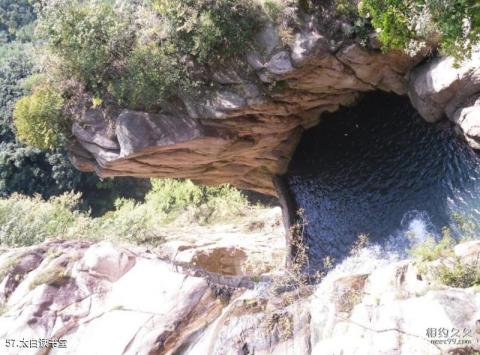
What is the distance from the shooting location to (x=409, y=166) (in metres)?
12.0

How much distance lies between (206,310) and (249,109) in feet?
17.5

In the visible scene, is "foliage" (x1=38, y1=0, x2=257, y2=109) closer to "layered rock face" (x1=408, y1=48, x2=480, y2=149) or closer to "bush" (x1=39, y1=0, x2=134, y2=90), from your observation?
"bush" (x1=39, y1=0, x2=134, y2=90)

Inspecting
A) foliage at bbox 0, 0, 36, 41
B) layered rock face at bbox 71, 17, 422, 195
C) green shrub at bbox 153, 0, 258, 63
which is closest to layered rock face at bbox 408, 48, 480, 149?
layered rock face at bbox 71, 17, 422, 195

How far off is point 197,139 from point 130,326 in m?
5.40

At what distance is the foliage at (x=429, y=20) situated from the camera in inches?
256

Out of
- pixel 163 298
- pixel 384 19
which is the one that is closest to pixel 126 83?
pixel 163 298

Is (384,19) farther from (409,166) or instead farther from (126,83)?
(126,83)

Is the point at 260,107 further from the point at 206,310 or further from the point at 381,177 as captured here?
the point at 206,310

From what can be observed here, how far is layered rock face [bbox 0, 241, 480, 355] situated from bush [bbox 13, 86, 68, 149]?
12.7ft

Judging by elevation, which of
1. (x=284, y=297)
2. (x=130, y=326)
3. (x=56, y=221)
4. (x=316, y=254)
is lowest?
(x=130, y=326)

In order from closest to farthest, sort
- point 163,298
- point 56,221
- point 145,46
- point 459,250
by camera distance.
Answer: point 459,250
point 163,298
point 145,46
point 56,221

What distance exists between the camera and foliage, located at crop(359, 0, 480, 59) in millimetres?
6500


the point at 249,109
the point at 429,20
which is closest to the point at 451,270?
the point at 429,20

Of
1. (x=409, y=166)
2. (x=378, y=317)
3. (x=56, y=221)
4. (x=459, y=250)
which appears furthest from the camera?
(x=56, y=221)
